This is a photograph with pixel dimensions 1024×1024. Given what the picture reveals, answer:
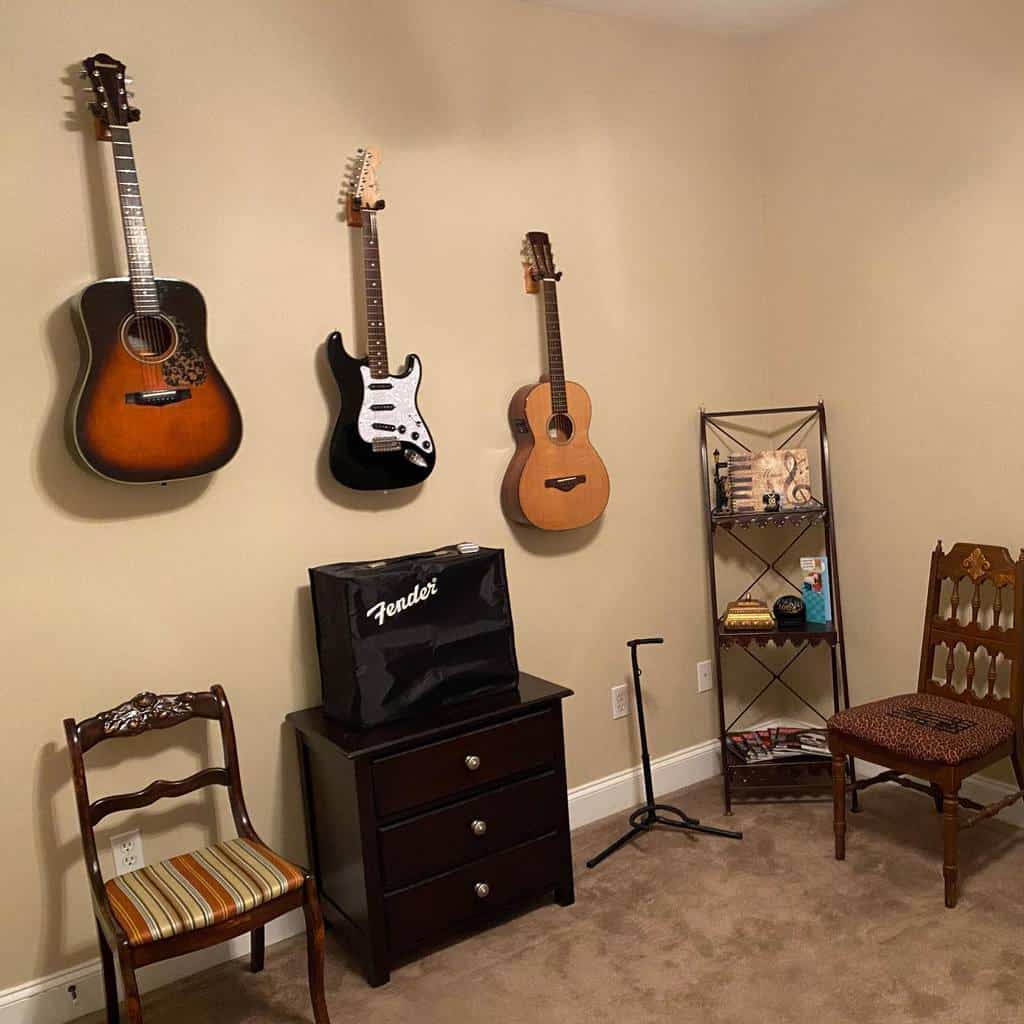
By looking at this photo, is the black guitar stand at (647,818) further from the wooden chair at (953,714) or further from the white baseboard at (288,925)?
the wooden chair at (953,714)

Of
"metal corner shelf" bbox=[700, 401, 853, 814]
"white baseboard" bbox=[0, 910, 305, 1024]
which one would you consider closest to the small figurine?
"metal corner shelf" bbox=[700, 401, 853, 814]

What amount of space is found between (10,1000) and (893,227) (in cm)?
322

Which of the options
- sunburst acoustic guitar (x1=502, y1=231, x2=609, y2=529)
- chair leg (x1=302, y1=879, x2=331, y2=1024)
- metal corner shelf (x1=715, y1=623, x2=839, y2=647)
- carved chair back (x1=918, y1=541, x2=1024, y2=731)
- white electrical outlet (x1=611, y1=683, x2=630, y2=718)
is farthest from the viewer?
white electrical outlet (x1=611, y1=683, x2=630, y2=718)

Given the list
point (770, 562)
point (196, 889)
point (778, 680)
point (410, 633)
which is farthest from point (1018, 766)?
point (196, 889)

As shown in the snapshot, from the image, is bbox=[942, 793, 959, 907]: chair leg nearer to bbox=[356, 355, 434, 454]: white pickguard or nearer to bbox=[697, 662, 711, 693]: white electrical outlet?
bbox=[697, 662, 711, 693]: white electrical outlet

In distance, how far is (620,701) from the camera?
10.4 feet

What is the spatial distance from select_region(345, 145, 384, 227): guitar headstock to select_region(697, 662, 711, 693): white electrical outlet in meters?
1.92

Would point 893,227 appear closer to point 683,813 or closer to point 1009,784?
point 1009,784

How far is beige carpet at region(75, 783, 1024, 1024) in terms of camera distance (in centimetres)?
213

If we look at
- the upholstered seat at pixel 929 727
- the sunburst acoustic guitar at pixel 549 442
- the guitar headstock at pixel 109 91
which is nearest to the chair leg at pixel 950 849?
the upholstered seat at pixel 929 727

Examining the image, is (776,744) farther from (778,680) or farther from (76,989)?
(76,989)

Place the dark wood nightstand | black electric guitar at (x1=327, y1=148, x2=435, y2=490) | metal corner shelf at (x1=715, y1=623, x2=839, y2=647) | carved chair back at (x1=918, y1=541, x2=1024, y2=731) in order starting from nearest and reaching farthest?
1. the dark wood nightstand
2. black electric guitar at (x1=327, y1=148, x2=435, y2=490)
3. carved chair back at (x1=918, y1=541, x2=1024, y2=731)
4. metal corner shelf at (x1=715, y1=623, x2=839, y2=647)

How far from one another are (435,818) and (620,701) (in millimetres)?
1004

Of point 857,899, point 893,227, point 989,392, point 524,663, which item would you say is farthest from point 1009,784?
A: point 893,227
